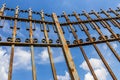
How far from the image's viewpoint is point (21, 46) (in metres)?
5.09

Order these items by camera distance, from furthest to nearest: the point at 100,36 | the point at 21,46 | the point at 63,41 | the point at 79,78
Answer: the point at 100,36 → the point at 63,41 → the point at 21,46 → the point at 79,78

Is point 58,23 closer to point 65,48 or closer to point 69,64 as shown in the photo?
point 65,48

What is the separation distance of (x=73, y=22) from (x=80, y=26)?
10.7 inches

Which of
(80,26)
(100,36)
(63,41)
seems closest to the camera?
(63,41)

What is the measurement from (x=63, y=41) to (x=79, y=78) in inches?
49.5

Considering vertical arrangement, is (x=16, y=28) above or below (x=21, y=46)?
above

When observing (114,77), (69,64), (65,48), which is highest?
(65,48)

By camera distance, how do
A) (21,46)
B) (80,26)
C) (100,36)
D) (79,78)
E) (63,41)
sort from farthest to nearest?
(80,26) → (100,36) → (63,41) → (21,46) → (79,78)

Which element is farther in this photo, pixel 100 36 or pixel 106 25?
pixel 106 25

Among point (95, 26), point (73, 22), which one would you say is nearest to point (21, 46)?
point (73, 22)

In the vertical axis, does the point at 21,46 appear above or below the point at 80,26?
below

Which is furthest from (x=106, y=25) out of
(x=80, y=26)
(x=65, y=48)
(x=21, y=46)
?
(x=21, y=46)

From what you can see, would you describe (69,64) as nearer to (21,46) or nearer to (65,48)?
(65,48)

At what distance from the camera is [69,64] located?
497 cm
